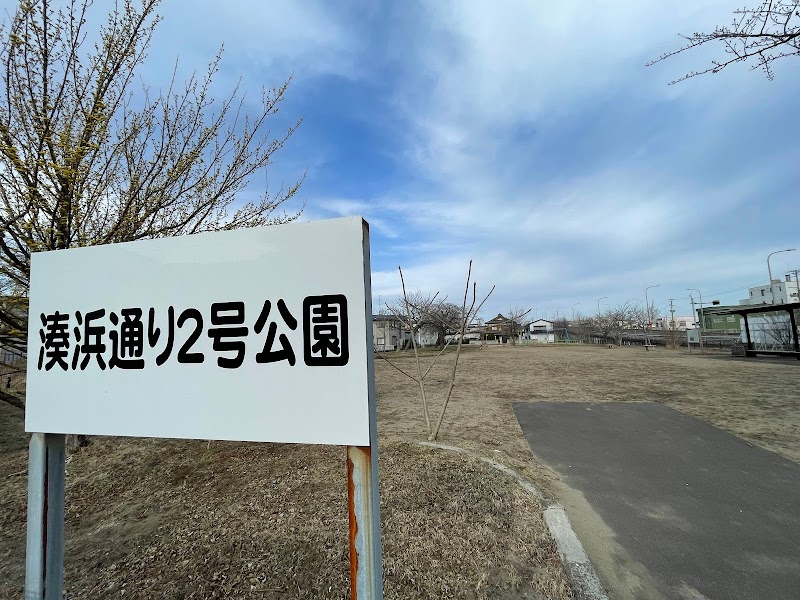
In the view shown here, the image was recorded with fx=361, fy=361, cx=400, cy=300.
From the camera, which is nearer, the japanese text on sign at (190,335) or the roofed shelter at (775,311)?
the japanese text on sign at (190,335)

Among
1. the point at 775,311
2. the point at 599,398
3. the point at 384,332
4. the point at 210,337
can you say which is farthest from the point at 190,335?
the point at 384,332

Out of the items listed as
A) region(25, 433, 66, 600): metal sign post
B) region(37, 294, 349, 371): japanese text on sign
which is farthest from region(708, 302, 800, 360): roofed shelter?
region(25, 433, 66, 600): metal sign post

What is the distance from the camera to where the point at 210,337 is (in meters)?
1.52

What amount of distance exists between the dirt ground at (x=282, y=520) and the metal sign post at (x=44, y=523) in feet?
2.05

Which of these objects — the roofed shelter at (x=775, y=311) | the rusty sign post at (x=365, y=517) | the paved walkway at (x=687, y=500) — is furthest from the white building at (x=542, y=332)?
the rusty sign post at (x=365, y=517)

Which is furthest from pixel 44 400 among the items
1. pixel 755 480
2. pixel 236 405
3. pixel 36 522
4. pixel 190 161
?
pixel 755 480

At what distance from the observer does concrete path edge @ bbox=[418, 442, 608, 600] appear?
2.14 m

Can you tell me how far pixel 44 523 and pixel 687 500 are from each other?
15.7 feet

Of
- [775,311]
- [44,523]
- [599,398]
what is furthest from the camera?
[775,311]

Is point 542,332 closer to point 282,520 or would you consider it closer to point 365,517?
point 282,520

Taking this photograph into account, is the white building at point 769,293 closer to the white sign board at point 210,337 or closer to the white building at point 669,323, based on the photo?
the white building at point 669,323

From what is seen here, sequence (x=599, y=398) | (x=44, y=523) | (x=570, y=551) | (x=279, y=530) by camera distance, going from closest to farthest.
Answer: (x=44, y=523) < (x=570, y=551) < (x=279, y=530) < (x=599, y=398)

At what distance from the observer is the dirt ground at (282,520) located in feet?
7.15

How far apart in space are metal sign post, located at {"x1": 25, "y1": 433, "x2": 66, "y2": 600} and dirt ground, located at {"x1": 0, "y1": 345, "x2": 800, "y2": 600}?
626 millimetres
